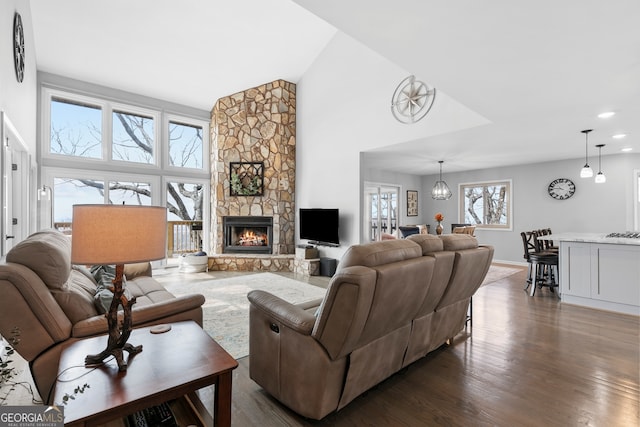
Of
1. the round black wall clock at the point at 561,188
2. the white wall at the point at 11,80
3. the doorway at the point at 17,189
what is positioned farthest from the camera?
the round black wall clock at the point at 561,188

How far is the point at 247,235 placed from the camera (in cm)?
693

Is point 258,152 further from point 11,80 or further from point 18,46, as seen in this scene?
point 11,80

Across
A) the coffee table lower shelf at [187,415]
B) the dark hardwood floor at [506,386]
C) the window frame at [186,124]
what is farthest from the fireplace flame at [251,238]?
the coffee table lower shelf at [187,415]

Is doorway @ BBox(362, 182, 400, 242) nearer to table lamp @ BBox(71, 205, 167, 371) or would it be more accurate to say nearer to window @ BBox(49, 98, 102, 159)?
window @ BBox(49, 98, 102, 159)

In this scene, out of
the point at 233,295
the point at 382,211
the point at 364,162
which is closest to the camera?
the point at 233,295

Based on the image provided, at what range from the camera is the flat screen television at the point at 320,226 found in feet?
18.8

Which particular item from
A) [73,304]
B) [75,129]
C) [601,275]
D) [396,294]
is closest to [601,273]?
[601,275]

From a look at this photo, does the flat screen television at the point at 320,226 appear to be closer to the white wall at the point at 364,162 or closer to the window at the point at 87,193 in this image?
the white wall at the point at 364,162

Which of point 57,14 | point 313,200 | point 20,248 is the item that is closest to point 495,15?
point 20,248

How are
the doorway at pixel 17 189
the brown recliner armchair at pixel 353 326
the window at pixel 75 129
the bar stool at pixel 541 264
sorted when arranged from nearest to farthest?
the brown recliner armchair at pixel 353 326, the doorway at pixel 17 189, the bar stool at pixel 541 264, the window at pixel 75 129

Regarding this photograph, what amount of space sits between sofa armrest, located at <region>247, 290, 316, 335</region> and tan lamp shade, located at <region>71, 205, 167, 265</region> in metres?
0.84

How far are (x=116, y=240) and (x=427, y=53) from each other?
2377 millimetres

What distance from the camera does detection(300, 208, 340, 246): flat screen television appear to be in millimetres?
5719

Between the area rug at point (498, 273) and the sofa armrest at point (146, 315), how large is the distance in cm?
504
